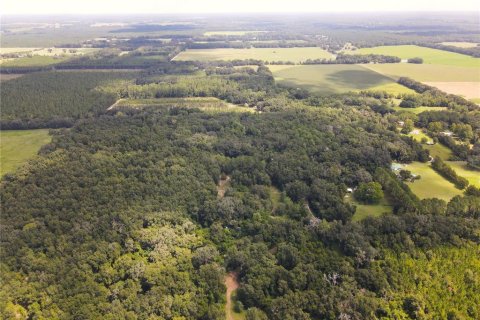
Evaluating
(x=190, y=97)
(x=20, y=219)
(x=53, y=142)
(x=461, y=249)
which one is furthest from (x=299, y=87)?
(x=20, y=219)

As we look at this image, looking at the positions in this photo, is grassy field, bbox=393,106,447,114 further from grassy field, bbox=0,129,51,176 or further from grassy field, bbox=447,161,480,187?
grassy field, bbox=0,129,51,176

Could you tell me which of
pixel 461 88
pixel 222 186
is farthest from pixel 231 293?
pixel 461 88

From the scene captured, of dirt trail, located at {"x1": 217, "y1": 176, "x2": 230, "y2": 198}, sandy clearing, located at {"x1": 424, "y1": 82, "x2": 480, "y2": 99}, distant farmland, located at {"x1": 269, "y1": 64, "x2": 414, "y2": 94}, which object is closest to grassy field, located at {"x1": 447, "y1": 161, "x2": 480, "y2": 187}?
dirt trail, located at {"x1": 217, "y1": 176, "x2": 230, "y2": 198}

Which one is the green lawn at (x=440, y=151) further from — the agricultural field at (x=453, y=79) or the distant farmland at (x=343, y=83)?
the distant farmland at (x=343, y=83)

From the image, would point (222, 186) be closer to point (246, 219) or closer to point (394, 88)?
point (246, 219)

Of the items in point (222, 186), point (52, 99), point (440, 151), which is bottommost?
point (222, 186)

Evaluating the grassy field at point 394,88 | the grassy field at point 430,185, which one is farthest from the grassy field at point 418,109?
the grassy field at point 430,185
